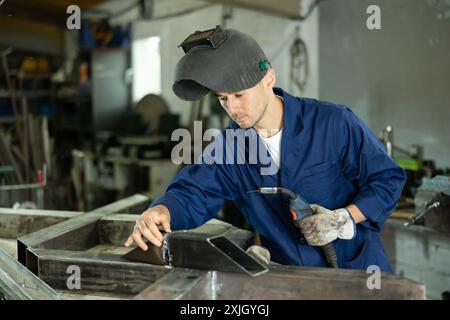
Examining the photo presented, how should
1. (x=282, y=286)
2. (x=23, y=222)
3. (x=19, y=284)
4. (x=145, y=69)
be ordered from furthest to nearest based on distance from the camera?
(x=145, y=69)
(x=23, y=222)
(x=19, y=284)
(x=282, y=286)

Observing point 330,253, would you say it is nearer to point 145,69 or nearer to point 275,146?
point 275,146

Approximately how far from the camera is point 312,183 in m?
1.61

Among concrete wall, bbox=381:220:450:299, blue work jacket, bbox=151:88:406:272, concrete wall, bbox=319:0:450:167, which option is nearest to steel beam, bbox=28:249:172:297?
blue work jacket, bbox=151:88:406:272

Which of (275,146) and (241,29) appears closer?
(275,146)

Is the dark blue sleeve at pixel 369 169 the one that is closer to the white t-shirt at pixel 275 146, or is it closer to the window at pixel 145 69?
the white t-shirt at pixel 275 146

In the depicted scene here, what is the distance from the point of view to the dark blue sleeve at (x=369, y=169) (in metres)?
1.51

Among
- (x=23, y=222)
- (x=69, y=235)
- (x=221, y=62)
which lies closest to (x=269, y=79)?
(x=221, y=62)

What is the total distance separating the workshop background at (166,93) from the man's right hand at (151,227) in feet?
0.99

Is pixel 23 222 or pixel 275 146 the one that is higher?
pixel 275 146

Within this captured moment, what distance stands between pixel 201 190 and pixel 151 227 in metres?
0.30

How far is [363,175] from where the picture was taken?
5.14 feet

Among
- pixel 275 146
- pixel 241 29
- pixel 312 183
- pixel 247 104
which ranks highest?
pixel 241 29

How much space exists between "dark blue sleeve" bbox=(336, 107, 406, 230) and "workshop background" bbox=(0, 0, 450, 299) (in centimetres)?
97

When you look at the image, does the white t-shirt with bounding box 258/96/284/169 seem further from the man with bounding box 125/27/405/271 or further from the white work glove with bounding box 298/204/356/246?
the white work glove with bounding box 298/204/356/246
